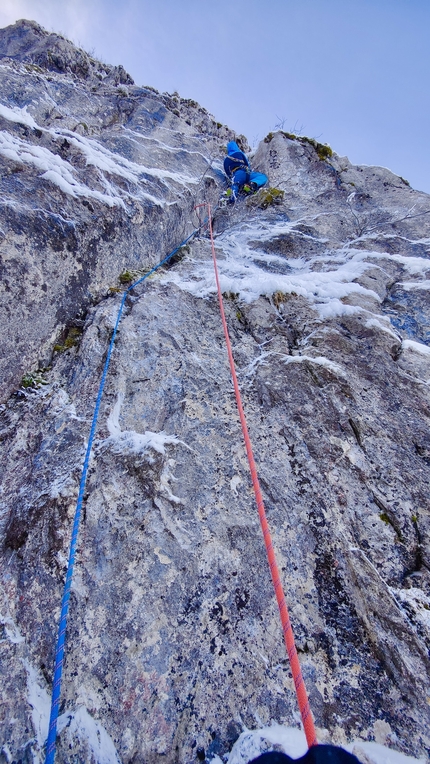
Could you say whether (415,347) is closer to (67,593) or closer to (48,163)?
(67,593)

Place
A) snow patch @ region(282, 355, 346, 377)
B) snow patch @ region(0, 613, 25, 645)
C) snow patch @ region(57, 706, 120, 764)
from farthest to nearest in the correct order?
snow patch @ region(282, 355, 346, 377) → snow patch @ region(0, 613, 25, 645) → snow patch @ region(57, 706, 120, 764)

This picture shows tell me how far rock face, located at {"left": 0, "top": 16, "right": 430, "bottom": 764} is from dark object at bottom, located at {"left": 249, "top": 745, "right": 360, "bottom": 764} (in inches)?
8.3

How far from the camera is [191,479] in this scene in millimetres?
3275

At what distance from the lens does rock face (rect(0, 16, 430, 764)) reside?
87.1 inches

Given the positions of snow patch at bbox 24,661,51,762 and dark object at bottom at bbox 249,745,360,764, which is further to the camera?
snow patch at bbox 24,661,51,762

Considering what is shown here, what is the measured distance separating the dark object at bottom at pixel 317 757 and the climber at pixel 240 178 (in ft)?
35.1

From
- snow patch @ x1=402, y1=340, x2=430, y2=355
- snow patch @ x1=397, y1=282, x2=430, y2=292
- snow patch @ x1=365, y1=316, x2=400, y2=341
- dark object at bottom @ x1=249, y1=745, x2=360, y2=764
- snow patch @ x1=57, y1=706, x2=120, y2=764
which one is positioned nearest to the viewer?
dark object at bottom @ x1=249, y1=745, x2=360, y2=764

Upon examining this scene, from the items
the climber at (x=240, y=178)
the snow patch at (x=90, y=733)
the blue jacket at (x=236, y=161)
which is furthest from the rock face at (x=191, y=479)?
the blue jacket at (x=236, y=161)

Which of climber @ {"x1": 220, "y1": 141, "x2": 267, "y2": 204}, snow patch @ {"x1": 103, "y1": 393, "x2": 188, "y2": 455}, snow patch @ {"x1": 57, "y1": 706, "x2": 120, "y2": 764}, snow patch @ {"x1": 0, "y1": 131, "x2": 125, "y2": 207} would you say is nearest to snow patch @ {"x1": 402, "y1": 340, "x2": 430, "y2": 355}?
snow patch @ {"x1": 103, "y1": 393, "x2": 188, "y2": 455}

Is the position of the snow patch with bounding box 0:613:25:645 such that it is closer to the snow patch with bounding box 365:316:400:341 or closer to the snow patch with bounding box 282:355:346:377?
the snow patch with bounding box 282:355:346:377

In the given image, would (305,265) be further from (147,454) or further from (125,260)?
(147,454)

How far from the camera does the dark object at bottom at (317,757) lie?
1.55m

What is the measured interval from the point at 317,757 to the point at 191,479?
2.04 m

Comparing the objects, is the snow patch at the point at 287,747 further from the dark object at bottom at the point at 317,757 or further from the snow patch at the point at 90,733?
the snow patch at the point at 90,733
